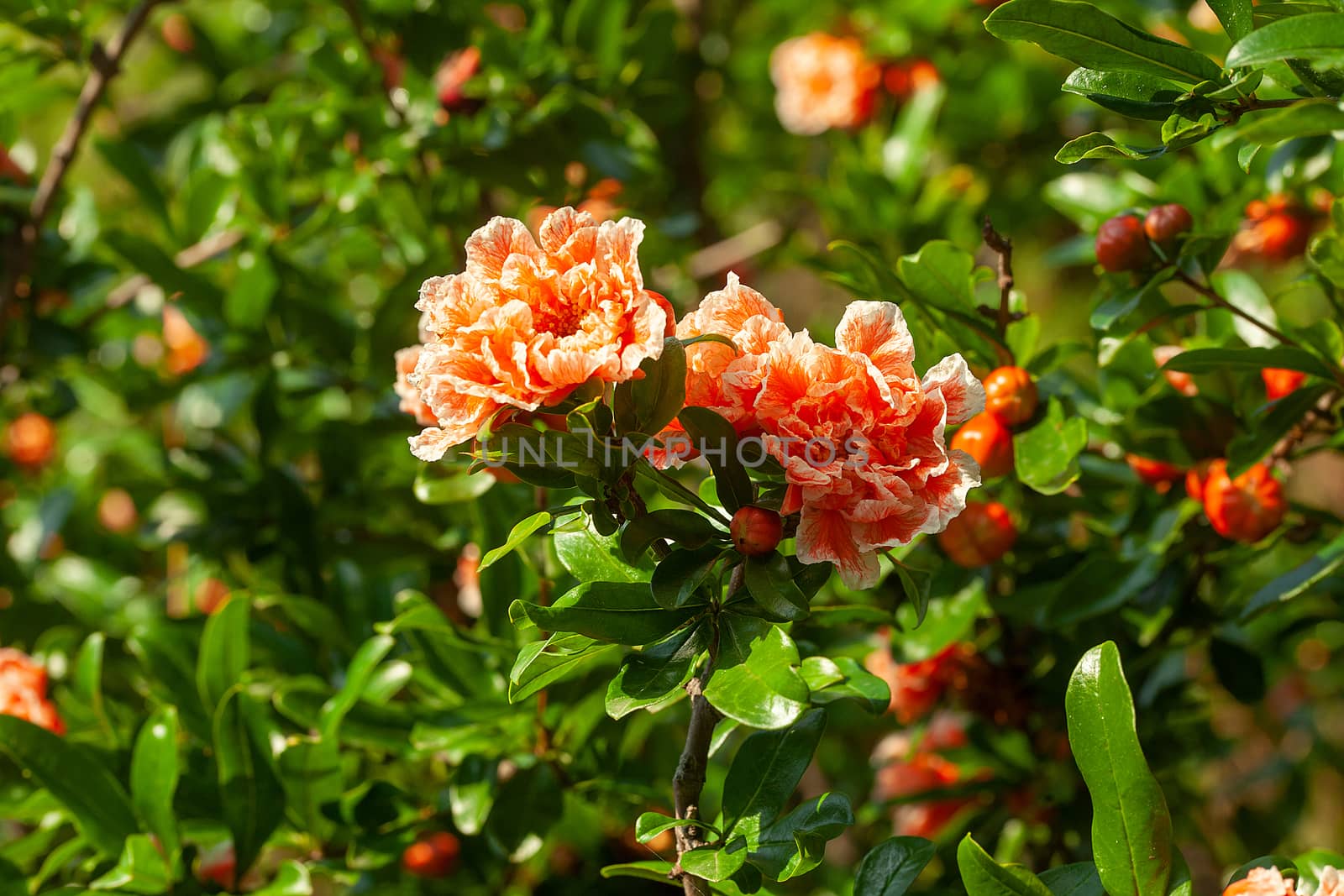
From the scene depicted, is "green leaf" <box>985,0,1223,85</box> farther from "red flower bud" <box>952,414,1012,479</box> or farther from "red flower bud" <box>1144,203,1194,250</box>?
"red flower bud" <box>952,414,1012,479</box>

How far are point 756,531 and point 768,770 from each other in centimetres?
22

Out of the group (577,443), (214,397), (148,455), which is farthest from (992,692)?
(148,455)

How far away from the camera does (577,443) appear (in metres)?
0.66

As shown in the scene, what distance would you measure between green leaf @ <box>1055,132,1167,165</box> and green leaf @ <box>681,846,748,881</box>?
47cm

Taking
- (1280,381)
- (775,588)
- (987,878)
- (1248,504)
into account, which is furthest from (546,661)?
(1280,381)

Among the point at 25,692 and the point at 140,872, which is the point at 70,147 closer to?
the point at 25,692

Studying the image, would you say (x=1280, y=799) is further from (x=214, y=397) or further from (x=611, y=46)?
(x=214, y=397)

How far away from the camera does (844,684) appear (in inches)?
32.6

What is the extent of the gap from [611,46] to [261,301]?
1.84 ft

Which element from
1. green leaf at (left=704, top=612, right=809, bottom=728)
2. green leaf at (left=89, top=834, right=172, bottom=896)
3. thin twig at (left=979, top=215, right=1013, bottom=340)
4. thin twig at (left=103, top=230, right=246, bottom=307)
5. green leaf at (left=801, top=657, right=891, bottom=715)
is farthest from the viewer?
thin twig at (left=103, top=230, right=246, bottom=307)

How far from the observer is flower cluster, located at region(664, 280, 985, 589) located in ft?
2.14

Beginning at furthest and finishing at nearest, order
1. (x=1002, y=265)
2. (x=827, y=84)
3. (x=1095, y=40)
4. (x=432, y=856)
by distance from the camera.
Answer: (x=827, y=84) < (x=432, y=856) < (x=1002, y=265) < (x=1095, y=40)

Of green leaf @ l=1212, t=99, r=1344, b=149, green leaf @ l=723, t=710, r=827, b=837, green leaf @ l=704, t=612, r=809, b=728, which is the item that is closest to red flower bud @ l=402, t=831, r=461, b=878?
green leaf @ l=723, t=710, r=827, b=837

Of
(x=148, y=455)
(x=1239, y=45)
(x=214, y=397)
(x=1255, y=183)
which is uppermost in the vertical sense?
(x=1239, y=45)
